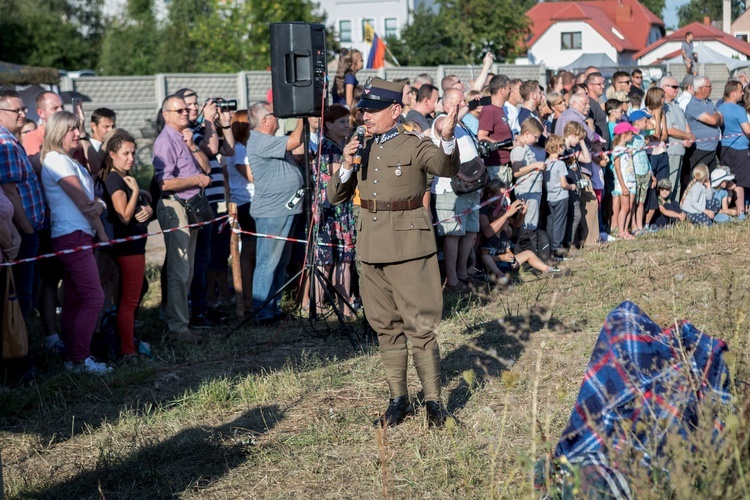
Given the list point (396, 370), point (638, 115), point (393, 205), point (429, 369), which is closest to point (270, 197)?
point (393, 205)

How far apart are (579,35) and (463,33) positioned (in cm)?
2580

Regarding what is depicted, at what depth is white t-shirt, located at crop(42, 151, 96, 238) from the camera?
6684mm

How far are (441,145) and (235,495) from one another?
2.11 meters

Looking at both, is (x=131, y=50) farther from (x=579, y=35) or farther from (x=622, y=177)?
(x=622, y=177)

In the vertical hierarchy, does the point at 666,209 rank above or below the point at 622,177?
below

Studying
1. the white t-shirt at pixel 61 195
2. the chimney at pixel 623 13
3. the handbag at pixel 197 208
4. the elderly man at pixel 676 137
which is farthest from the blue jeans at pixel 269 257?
the chimney at pixel 623 13

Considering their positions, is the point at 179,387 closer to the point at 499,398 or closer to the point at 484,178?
the point at 499,398

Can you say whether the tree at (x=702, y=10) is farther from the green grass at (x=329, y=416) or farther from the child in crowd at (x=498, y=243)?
the green grass at (x=329, y=416)

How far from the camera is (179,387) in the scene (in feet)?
21.1

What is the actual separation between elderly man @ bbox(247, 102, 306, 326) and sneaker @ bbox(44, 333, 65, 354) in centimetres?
161

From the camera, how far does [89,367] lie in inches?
266

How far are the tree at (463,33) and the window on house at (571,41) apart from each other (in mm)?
21635

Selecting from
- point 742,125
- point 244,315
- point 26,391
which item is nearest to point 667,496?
point 26,391

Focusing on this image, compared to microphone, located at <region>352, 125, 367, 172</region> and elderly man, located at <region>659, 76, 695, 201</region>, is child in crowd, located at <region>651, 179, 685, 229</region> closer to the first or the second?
elderly man, located at <region>659, 76, 695, 201</region>
